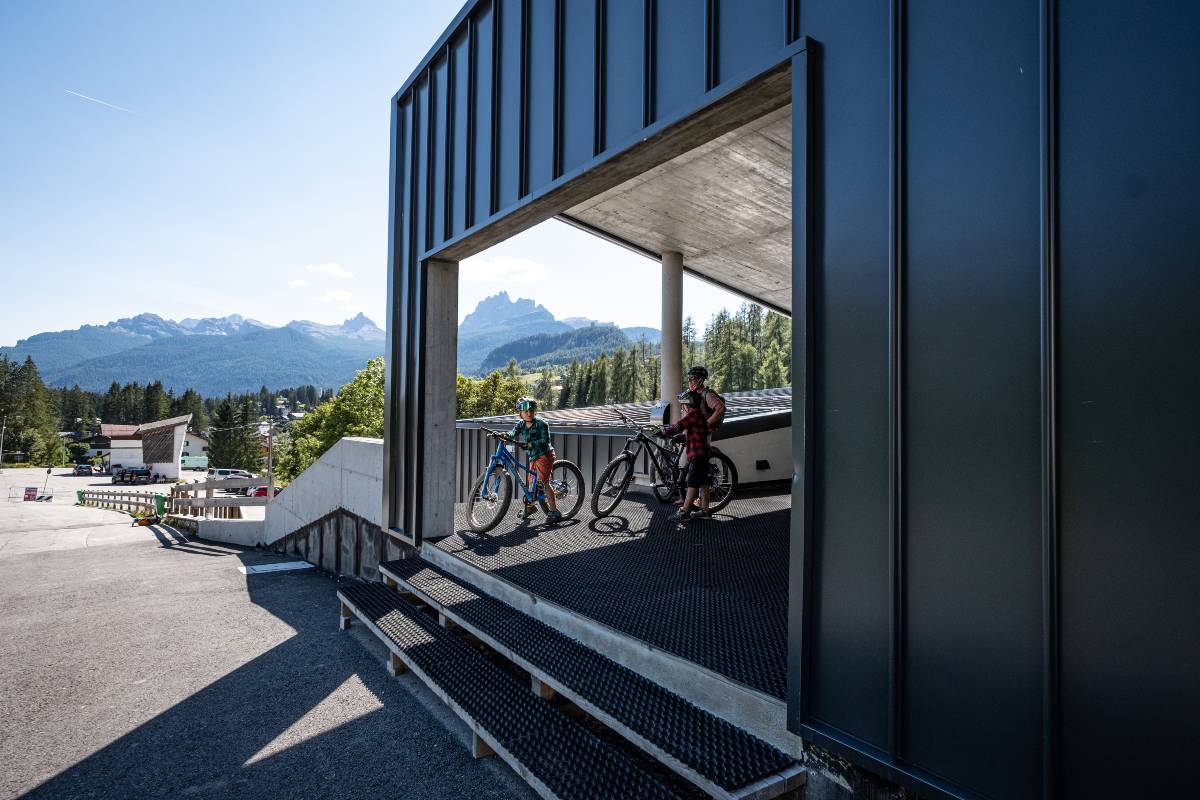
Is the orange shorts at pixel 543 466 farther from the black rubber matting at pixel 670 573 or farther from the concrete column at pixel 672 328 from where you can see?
the concrete column at pixel 672 328

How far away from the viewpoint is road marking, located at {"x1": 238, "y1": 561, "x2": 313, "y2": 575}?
1099 cm

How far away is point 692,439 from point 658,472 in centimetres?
139

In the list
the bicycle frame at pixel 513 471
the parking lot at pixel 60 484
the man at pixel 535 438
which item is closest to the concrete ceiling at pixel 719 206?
the man at pixel 535 438

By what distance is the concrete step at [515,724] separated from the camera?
3029 mm

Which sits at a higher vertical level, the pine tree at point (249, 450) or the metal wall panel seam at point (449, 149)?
the metal wall panel seam at point (449, 149)

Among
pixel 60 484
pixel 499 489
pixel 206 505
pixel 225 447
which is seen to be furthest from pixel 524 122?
pixel 225 447

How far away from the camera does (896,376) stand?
2.64m

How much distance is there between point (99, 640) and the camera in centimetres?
672

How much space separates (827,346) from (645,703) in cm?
221

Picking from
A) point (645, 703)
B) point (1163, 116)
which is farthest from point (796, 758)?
point (1163, 116)

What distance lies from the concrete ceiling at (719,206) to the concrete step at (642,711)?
5.20 m

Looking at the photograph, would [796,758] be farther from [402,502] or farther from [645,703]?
[402,502]

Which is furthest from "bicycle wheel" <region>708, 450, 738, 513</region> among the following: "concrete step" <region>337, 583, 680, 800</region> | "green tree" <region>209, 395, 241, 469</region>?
"green tree" <region>209, 395, 241, 469</region>

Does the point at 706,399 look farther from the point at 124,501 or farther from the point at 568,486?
the point at 124,501
